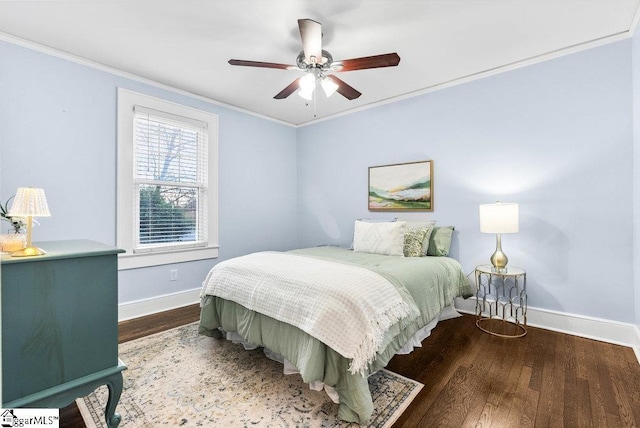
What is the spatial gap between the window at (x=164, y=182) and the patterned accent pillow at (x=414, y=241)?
7.86 ft

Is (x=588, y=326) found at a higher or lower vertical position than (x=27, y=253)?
lower

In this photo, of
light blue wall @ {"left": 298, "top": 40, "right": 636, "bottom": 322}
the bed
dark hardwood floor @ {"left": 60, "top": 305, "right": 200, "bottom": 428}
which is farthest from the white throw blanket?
light blue wall @ {"left": 298, "top": 40, "right": 636, "bottom": 322}

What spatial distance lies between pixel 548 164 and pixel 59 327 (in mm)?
3787

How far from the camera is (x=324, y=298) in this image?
6.07 ft

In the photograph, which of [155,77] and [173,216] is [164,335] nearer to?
[173,216]

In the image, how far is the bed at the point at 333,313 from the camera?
1697mm

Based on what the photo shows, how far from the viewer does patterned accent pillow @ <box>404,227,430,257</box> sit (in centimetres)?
315

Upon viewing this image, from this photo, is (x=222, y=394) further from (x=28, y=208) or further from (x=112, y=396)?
(x=28, y=208)

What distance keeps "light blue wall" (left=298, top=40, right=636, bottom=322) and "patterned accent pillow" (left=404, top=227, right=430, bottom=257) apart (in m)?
0.43

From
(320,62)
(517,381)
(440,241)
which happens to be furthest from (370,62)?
(517,381)

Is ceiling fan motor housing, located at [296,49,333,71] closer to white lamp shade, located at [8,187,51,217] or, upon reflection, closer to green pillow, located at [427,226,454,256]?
white lamp shade, located at [8,187,51,217]

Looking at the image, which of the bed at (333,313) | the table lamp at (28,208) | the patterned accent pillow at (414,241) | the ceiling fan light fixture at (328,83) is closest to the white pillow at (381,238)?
the patterned accent pillow at (414,241)

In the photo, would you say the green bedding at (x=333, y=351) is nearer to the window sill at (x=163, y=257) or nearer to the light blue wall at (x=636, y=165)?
the window sill at (x=163, y=257)

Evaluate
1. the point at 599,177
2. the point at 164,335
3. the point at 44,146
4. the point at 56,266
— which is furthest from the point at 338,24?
the point at 164,335
